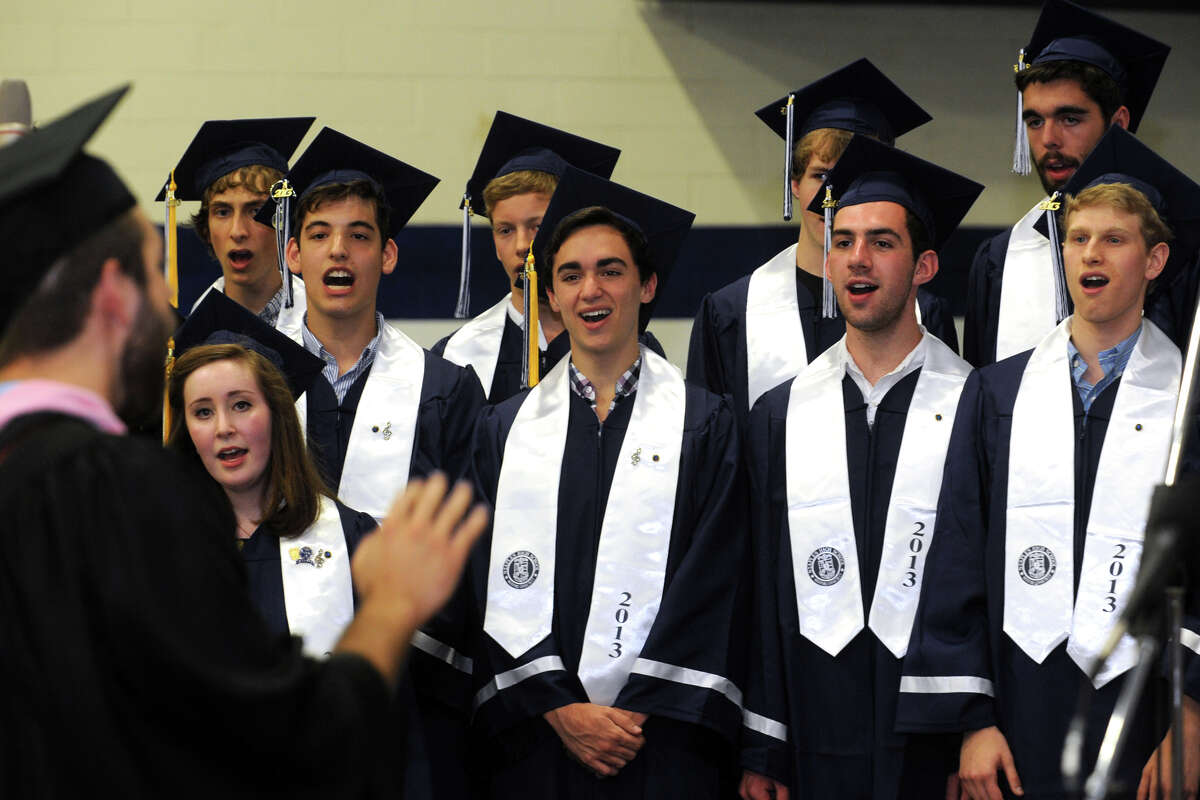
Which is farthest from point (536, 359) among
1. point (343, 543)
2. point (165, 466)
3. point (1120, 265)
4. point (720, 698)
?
point (165, 466)

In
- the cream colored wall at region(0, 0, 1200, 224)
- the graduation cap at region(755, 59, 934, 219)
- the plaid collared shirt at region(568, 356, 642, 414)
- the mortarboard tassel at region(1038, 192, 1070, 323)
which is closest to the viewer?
the plaid collared shirt at region(568, 356, 642, 414)

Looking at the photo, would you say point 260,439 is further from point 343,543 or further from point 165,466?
point 165,466

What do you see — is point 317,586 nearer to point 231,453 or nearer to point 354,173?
point 231,453

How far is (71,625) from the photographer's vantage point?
1.45 metres

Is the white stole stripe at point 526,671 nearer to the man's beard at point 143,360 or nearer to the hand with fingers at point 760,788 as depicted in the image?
the hand with fingers at point 760,788

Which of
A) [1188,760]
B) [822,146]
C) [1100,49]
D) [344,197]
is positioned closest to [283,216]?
[344,197]

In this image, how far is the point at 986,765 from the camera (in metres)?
3.15

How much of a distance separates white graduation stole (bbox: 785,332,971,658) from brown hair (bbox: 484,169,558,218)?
4.46 ft

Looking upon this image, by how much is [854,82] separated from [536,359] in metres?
1.36

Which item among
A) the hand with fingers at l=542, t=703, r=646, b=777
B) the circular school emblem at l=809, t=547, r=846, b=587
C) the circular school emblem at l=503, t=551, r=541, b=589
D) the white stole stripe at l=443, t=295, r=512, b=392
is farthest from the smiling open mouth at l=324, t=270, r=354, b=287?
the circular school emblem at l=809, t=547, r=846, b=587

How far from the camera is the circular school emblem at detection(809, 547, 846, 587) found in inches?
134

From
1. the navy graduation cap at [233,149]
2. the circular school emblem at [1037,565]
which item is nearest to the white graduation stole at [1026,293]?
the circular school emblem at [1037,565]

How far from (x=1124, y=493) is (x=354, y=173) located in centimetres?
230

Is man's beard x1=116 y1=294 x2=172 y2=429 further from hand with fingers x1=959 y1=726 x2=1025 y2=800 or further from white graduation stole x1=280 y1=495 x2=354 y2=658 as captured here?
hand with fingers x1=959 y1=726 x2=1025 y2=800
